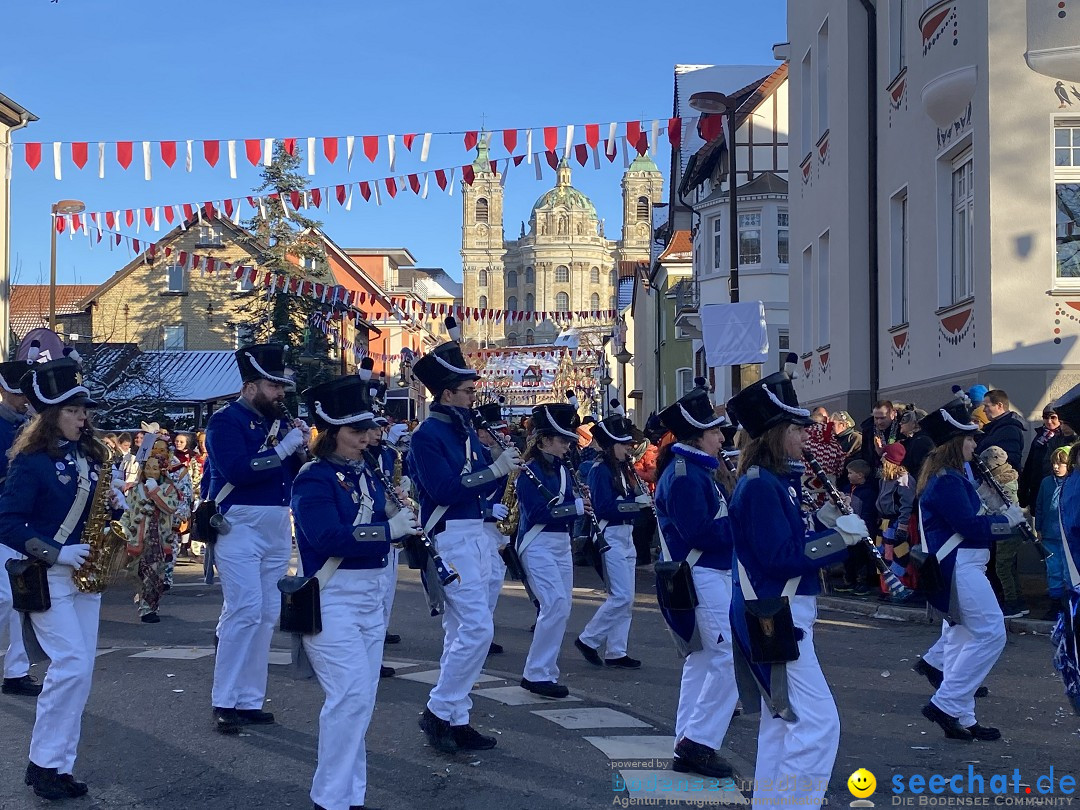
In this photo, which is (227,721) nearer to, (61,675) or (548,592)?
(61,675)

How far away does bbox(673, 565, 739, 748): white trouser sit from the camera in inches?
249

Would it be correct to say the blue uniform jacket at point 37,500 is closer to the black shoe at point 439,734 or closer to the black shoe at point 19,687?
the black shoe at point 439,734

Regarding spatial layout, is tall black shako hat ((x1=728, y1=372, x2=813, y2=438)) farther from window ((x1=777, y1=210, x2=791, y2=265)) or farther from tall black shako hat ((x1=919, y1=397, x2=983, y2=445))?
window ((x1=777, y1=210, x2=791, y2=265))

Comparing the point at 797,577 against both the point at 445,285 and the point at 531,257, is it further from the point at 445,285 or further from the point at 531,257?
the point at 531,257

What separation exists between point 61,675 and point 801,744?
351cm

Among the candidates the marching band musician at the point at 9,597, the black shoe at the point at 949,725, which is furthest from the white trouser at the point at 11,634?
the black shoe at the point at 949,725

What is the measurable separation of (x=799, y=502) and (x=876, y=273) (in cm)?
1335

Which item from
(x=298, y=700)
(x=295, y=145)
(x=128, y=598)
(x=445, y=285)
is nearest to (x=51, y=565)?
(x=298, y=700)

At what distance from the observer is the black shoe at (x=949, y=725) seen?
23.1 feet

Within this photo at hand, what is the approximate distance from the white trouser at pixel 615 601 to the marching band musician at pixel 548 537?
78cm

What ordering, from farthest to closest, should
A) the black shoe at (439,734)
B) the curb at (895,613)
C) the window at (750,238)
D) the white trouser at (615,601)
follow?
the window at (750,238) < the curb at (895,613) < the white trouser at (615,601) < the black shoe at (439,734)

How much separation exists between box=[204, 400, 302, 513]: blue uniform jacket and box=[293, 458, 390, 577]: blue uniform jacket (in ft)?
5.79

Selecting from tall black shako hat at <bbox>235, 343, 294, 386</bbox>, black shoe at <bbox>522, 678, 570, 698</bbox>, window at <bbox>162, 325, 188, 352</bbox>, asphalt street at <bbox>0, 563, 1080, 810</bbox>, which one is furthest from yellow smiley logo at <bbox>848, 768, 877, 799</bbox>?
window at <bbox>162, 325, 188, 352</bbox>

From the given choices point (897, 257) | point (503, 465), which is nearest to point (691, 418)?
point (503, 465)
